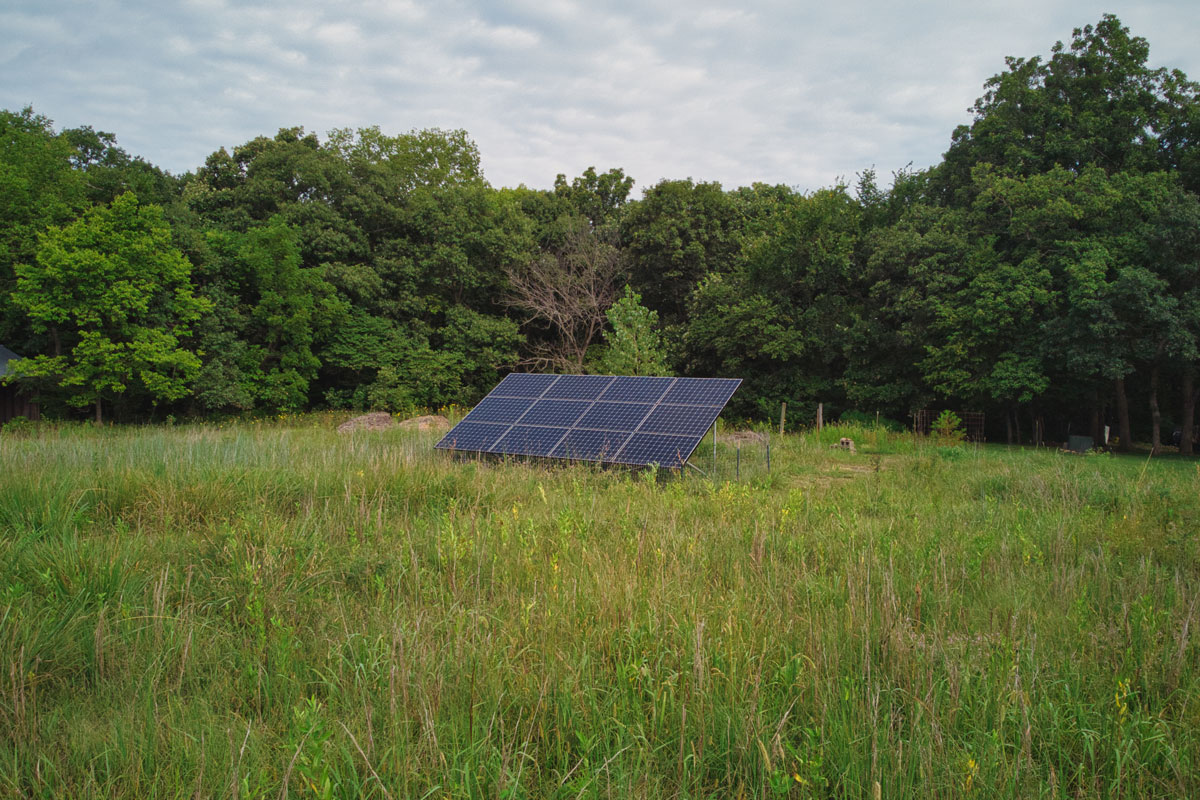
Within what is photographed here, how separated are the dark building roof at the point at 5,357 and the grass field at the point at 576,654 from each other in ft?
53.7

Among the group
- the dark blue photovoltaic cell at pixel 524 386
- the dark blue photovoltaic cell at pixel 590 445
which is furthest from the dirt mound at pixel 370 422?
the dark blue photovoltaic cell at pixel 590 445

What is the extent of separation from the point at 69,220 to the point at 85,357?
4.57 metres

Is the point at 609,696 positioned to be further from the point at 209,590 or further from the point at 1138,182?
the point at 1138,182

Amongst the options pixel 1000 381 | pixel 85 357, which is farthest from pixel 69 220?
pixel 1000 381

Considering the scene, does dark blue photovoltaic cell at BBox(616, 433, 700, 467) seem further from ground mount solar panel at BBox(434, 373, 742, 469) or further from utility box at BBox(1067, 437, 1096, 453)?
utility box at BBox(1067, 437, 1096, 453)

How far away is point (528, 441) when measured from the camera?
10016mm

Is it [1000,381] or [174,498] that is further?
[1000,381]

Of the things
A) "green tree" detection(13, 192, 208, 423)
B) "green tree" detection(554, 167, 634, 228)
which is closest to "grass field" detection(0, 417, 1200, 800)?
"green tree" detection(13, 192, 208, 423)

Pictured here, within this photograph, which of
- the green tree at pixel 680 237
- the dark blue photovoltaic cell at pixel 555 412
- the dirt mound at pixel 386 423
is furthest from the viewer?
the green tree at pixel 680 237

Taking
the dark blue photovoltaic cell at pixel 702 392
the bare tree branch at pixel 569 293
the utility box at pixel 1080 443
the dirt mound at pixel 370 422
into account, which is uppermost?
the bare tree branch at pixel 569 293

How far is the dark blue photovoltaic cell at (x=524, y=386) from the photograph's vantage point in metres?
12.5

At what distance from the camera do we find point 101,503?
A: 5.42m

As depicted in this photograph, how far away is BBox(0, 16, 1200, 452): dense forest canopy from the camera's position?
17.0 meters

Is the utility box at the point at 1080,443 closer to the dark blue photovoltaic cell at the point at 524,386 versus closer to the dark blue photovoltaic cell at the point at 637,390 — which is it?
the dark blue photovoltaic cell at the point at 637,390
